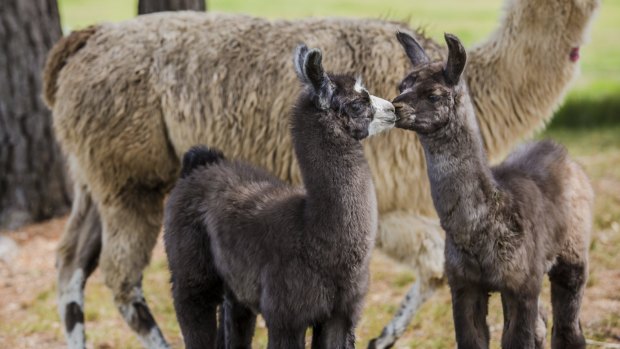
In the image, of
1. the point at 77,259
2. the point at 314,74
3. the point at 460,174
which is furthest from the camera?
the point at 77,259

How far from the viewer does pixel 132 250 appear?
235 inches

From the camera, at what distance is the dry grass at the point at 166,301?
6.25 m

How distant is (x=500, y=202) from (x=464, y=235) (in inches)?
7.9

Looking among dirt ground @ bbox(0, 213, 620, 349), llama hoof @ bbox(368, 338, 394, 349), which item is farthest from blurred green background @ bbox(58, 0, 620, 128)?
llama hoof @ bbox(368, 338, 394, 349)

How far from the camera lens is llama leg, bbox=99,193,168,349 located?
5.97 meters

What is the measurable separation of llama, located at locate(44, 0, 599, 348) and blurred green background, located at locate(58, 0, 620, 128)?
7.52 meters

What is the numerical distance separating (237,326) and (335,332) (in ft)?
2.55

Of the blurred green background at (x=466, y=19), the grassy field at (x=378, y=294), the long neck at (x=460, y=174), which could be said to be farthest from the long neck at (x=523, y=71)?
the blurred green background at (x=466, y=19)

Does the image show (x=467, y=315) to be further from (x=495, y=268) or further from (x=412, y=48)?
(x=412, y=48)

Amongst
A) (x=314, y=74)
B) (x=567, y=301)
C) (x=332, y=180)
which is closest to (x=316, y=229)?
(x=332, y=180)

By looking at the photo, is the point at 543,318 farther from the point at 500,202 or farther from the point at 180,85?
the point at 180,85

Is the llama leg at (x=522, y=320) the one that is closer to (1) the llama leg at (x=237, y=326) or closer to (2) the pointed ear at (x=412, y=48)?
(2) the pointed ear at (x=412, y=48)

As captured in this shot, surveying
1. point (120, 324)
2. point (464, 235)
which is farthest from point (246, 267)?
point (120, 324)

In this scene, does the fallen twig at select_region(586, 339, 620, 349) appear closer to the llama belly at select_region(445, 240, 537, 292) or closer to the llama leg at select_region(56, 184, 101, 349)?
the llama belly at select_region(445, 240, 537, 292)
